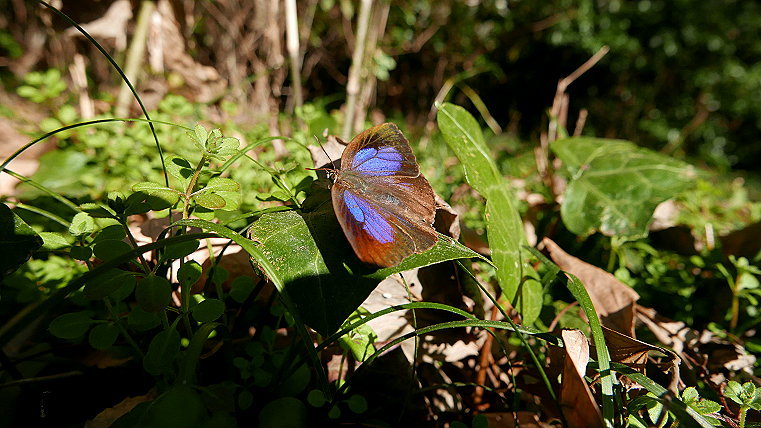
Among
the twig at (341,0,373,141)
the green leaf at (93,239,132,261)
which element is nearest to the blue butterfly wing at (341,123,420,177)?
the green leaf at (93,239,132,261)

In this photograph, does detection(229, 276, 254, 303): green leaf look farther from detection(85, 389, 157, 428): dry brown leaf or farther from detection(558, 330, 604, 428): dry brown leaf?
detection(558, 330, 604, 428): dry brown leaf

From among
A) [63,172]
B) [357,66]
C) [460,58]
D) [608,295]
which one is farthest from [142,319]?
[460,58]

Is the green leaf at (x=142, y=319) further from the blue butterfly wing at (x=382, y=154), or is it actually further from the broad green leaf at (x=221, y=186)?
the blue butterfly wing at (x=382, y=154)

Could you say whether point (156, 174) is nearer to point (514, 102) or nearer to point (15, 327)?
point (15, 327)

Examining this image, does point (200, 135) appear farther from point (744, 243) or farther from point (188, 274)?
point (744, 243)

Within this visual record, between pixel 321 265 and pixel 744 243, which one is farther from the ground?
pixel 321 265

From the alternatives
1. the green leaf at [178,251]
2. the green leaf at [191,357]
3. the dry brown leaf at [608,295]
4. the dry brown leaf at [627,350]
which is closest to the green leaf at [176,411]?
the green leaf at [191,357]
